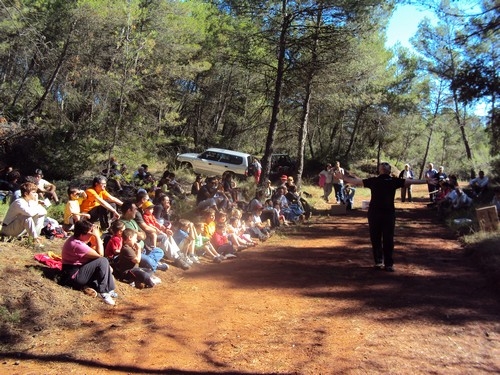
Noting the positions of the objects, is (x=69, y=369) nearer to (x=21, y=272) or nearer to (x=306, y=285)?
(x=21, y=272)

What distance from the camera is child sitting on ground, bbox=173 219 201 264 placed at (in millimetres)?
7896

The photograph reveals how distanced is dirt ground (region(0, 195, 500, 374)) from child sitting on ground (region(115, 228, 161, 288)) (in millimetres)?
221

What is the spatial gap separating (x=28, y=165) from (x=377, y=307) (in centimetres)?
1352

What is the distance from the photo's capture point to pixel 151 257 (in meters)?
6.90

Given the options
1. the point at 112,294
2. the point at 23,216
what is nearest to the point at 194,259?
the point at 112,294

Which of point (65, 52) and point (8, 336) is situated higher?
point (65, 52)

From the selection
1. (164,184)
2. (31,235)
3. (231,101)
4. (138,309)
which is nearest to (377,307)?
(138,309)

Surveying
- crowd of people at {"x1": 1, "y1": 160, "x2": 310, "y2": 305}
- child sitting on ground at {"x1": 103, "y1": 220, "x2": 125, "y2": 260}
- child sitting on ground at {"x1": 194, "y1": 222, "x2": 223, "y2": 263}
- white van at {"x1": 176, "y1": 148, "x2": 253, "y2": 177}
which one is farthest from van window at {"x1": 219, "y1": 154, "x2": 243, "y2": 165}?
child sitting on ground at {"x1": 103, "y1": 220, "x2": 125, "y2": 260}

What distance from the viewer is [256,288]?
6406 millimetres

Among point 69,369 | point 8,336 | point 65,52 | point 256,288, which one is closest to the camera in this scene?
point 69,369

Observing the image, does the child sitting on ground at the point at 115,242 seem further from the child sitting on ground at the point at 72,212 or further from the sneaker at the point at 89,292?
the child sitting on ground at the point at 72,212

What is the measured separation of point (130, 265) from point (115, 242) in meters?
0.45

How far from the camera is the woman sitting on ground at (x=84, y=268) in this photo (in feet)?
17.9

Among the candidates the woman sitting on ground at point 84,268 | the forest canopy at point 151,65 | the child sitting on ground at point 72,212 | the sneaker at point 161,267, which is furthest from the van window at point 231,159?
the woman sitting on ground at point 84,268
